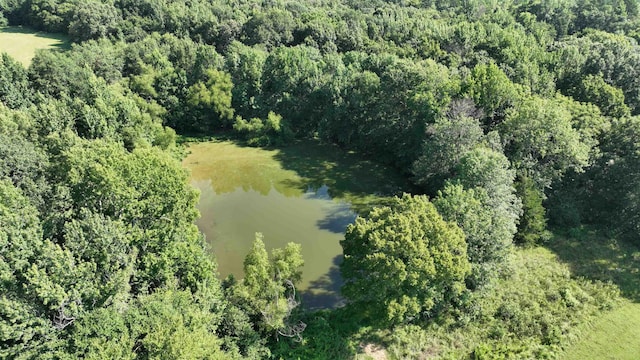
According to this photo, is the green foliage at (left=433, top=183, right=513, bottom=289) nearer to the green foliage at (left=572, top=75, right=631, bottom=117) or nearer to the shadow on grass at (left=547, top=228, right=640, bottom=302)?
the shadow on grass at (left=547, top=228, right=640, bottom=302)

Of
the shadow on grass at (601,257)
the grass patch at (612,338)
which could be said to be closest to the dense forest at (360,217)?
the shadow on grass at (601,257)

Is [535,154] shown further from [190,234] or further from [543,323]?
[190,234]

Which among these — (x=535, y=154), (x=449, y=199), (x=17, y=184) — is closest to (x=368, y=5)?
(x=535, y=154)

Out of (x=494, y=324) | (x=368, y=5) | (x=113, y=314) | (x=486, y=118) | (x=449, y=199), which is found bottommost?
(x=494, y=324)

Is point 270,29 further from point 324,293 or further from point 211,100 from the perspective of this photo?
point 324,293

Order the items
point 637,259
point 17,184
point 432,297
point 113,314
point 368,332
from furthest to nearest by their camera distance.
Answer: point 637,259, point 17,184, point 368,332, point 432,297, point 113,314
